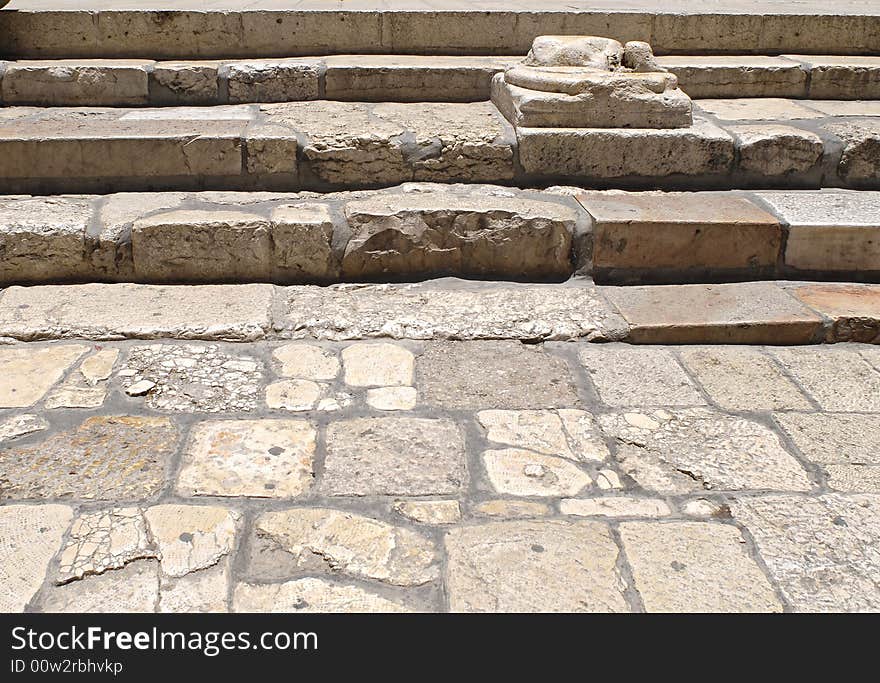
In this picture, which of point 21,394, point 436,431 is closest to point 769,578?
point 436,431

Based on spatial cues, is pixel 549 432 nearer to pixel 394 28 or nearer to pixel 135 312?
pixel 135 312

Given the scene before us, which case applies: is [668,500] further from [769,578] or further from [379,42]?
[379,42]

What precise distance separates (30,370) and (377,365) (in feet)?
3.65

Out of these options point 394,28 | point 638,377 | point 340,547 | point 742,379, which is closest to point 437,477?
point 340,547

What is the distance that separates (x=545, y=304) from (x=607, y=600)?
158 centimetres

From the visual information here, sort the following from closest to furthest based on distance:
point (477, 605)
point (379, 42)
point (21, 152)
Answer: point (477, 605)
point (21, 152)
point (379, 42)

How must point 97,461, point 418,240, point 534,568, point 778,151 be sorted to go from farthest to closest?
point 778,151 < point 418,240 < point 97,461 < point 534,568

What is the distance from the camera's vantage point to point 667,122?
395 cm

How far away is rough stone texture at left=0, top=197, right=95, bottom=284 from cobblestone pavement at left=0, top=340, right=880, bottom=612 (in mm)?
482

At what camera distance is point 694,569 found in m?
2.03

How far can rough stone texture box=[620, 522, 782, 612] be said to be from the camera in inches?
75.8

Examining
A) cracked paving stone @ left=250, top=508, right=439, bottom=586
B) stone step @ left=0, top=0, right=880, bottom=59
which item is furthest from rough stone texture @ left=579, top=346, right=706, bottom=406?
stone step @ left=0, top=0, right=880, bottom=59

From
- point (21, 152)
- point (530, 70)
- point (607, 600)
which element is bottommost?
point (607, 600)

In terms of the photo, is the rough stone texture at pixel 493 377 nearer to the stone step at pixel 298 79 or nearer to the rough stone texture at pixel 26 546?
the rough stone texture at pixel 26 546
